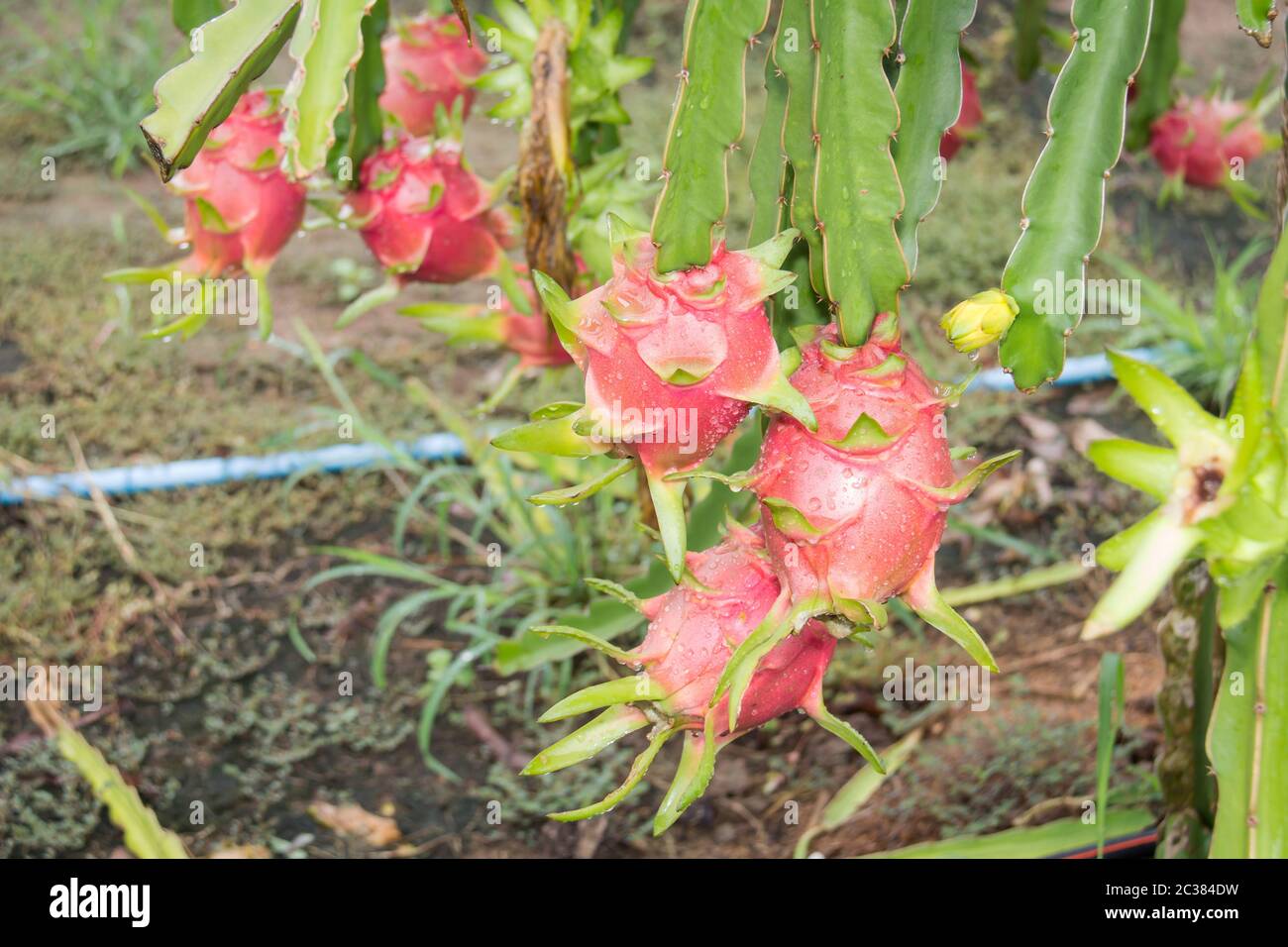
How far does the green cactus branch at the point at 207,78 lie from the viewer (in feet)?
2.52

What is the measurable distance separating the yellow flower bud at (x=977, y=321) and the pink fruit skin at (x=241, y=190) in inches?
25.7

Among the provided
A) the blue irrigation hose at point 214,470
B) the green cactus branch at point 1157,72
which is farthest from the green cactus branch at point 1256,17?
the blue irrigation hose at point 214,470

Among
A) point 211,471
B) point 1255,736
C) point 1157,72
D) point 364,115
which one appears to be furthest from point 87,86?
point 1255,736

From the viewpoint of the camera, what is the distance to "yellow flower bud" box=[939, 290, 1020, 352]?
78cm

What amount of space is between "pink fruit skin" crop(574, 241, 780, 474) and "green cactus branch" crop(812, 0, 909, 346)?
7cm

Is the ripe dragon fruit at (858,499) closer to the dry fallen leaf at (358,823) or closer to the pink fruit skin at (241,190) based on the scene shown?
the pink fruit skin at (241,190)

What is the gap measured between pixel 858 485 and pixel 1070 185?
0.27 metres

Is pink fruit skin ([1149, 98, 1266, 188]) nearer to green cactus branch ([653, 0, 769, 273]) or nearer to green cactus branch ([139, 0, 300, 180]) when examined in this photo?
green cactus branch ([653, 0, 769, 273])

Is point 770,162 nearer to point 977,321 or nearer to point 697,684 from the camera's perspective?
point 977,321

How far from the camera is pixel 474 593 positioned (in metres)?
1.78

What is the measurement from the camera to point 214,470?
2.03m

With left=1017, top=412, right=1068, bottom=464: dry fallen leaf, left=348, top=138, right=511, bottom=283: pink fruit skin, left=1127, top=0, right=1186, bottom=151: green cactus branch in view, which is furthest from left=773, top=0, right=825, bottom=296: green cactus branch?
left=1017, top=412, right=1068, bottom=464: dry fallen leaf

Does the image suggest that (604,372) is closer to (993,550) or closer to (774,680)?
(774,680)
